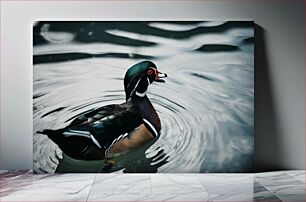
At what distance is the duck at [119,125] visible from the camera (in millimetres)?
4613

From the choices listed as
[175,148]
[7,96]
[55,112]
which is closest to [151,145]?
[175,148]

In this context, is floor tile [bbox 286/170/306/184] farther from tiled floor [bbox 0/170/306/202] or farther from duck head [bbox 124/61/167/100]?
duck head [bbox 124/61/167/100]

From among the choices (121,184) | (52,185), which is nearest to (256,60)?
(121,184)

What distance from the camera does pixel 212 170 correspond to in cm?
464

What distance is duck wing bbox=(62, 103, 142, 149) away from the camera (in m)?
4.61

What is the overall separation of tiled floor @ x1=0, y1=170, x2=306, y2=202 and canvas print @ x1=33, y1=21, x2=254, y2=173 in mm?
186

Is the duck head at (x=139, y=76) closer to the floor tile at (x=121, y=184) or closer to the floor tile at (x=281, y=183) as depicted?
the floor tile at (x=121, y=184)

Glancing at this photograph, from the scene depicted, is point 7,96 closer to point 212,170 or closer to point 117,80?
point 117,80

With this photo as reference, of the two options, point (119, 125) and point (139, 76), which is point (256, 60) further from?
point (119, 125)

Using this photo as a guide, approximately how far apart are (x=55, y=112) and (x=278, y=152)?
199cm

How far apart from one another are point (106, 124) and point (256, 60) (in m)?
1.44

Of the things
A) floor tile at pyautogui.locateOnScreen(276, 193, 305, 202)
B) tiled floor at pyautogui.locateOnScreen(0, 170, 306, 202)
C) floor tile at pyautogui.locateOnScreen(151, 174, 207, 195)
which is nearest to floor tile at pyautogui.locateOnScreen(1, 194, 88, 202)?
tiled floor at pyautogui.locateOnScreen(0, 170, 306, 202)

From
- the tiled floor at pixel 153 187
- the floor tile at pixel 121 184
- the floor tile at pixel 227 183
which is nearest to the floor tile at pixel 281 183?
the tiled floor at pixel 153 187

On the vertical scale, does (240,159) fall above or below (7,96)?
below
